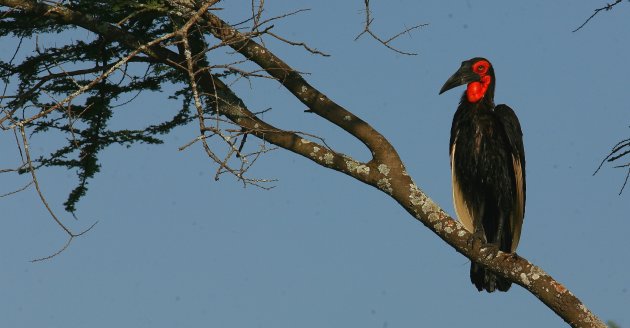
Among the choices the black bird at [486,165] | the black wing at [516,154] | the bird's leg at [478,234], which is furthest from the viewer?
the black bird at [486,165]

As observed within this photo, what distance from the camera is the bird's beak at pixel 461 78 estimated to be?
20.6ft

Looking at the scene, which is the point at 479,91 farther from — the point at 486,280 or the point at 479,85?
the point at 486,280

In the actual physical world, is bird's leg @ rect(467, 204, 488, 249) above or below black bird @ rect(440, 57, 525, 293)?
below

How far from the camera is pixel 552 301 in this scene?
5008 mm

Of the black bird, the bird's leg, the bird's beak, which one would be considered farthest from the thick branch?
the bird's beak

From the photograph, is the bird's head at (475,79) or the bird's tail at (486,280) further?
the bird's head at (475,79)

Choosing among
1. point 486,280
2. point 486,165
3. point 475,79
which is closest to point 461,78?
point 475,79

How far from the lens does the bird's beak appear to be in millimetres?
6291

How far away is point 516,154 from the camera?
5949 mm

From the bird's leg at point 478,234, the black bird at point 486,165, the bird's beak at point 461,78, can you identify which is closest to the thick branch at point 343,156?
the bird's leg at point 478,234

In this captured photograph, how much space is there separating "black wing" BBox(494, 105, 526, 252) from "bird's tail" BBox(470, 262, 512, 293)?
0.84 feet

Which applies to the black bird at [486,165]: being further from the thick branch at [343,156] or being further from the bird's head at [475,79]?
the thick branch at [343,156]

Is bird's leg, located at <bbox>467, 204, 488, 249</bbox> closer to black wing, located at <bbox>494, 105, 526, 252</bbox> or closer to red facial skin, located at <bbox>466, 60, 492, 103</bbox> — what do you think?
black wing, located at <bbox>494, 105, 526, 252</bbox>

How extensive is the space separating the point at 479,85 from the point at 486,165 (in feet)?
2.06
